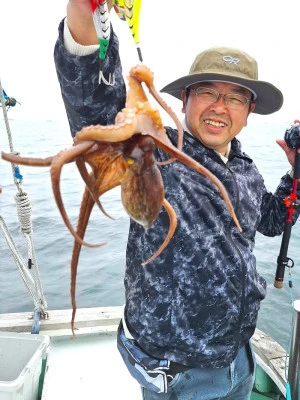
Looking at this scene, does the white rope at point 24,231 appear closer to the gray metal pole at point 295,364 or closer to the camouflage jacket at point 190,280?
the camouflage jacket at point 190,280

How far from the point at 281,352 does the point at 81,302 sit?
3.82 m

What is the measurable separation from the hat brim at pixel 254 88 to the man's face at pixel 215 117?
6 cm

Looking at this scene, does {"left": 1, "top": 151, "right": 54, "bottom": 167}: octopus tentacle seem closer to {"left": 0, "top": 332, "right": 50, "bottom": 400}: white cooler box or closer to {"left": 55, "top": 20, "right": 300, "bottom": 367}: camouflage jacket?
{"left": 55, "top": 20, "right": 300, "bottom": 367}: camouflage jacket

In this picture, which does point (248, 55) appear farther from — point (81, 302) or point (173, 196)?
Answer: point (81, 302)

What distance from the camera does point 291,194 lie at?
3.07 m

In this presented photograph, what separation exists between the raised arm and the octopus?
55 centimetres

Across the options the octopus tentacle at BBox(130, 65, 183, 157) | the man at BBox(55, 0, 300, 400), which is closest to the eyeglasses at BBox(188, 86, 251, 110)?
the man at BBox(55, 0, 300, 400)

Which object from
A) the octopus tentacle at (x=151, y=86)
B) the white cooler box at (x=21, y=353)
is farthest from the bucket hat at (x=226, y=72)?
the white cooler box at (x=21, y=353)

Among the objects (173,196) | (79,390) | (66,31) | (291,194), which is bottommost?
(79,390)

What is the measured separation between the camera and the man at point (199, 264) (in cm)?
206

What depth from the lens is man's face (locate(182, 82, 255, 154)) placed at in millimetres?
2238

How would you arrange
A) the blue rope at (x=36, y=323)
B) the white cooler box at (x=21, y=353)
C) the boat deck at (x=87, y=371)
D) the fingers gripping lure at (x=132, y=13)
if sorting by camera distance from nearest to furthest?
the fingers gripping lure at (x=132, y=13), the white cooler box at (x=21, y=353), the boat deck at (x=87, y=371), the blue rope at (x=36, y=323)

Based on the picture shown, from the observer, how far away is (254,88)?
92.8 inches

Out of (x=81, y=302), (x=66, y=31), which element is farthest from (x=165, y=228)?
(x=81, y=302)
